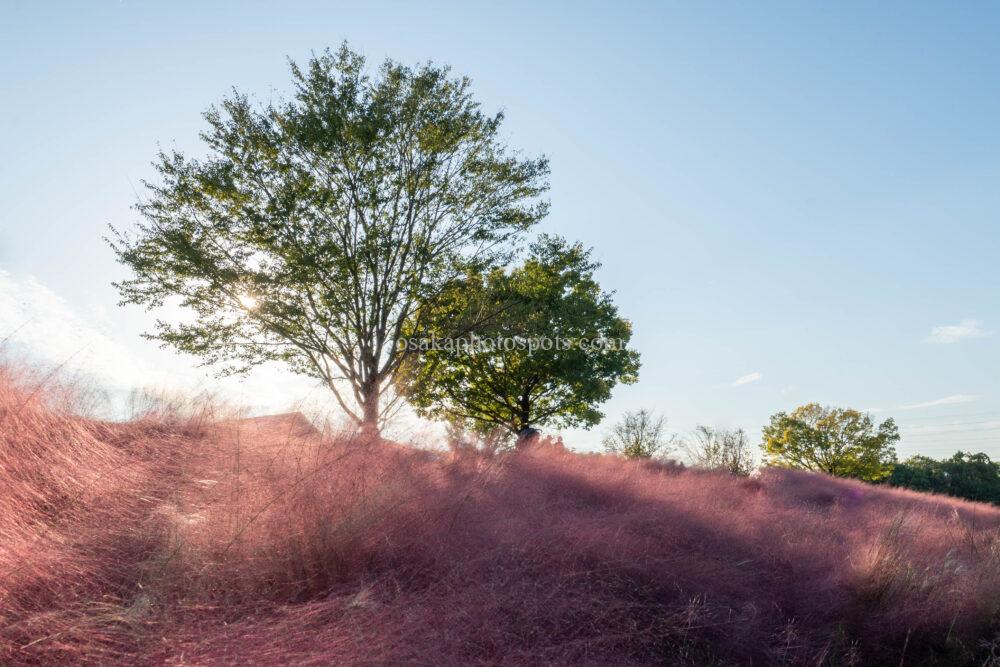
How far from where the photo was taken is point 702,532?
294 inches

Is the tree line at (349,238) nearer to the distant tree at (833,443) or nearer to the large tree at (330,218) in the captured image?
the large tree at (330,218)

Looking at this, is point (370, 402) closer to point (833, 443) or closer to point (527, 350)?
point (527, 350)

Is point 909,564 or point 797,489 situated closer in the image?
point 909,564

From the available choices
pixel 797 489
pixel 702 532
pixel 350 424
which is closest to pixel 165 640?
pixel 350 424

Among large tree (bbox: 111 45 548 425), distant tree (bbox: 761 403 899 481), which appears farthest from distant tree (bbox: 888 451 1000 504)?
large tree (bbox: 111 45 548 425)

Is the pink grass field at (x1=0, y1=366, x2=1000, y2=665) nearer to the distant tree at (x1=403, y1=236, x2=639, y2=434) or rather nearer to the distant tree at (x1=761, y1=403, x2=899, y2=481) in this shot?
the distant tree at (x1=403, y1=236, x2=639, y2=434)

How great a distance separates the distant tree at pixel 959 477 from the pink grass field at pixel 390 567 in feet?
149

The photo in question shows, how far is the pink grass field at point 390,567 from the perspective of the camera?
3895 millimetres

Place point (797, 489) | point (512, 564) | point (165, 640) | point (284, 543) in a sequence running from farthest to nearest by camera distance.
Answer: point (797, 489)
point (512, 564)
point (284, 543)
point (165, 640)

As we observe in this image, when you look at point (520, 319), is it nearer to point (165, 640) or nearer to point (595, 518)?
point (595, 518)

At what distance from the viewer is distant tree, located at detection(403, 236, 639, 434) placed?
55.8 feet

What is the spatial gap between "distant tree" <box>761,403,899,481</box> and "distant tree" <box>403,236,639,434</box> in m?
24.4

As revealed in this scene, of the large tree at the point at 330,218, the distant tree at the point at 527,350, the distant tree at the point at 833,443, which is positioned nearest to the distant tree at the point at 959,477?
the distant tree at the point at 833,443

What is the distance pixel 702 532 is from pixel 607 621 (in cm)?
304
